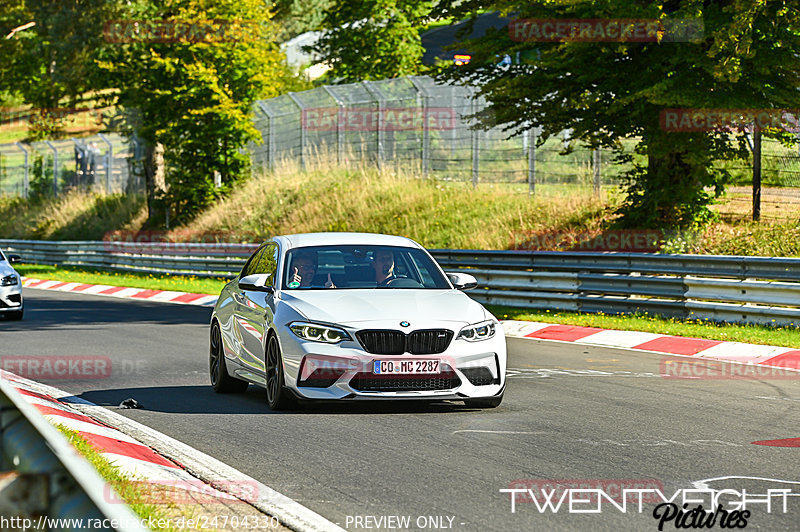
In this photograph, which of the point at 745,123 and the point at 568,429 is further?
the point at 745,123

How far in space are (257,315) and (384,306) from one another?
135 centimetres

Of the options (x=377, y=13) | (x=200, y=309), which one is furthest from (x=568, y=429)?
(x=377, y=13)

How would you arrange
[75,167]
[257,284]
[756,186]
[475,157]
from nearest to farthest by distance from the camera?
[257,284]
[756,186]
[475,157]
[75,167]

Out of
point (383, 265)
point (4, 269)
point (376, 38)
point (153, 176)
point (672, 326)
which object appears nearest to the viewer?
point (383, 265)

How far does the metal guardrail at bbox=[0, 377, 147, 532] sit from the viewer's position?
2.98 metres

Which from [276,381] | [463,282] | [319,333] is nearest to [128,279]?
[463,282]

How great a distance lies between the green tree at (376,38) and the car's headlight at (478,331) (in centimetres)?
4007

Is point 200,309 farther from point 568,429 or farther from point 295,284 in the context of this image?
point 568,429

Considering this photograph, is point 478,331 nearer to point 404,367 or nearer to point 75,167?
point 404,367

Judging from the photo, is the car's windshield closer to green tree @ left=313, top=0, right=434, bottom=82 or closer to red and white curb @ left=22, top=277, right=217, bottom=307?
red and white curb @ left=22, top=277, right=217, bottom=307

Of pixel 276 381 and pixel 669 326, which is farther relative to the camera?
pixel 669 326

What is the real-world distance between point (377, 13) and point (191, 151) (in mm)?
11969

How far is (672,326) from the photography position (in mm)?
16625

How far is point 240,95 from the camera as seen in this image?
39844mm
